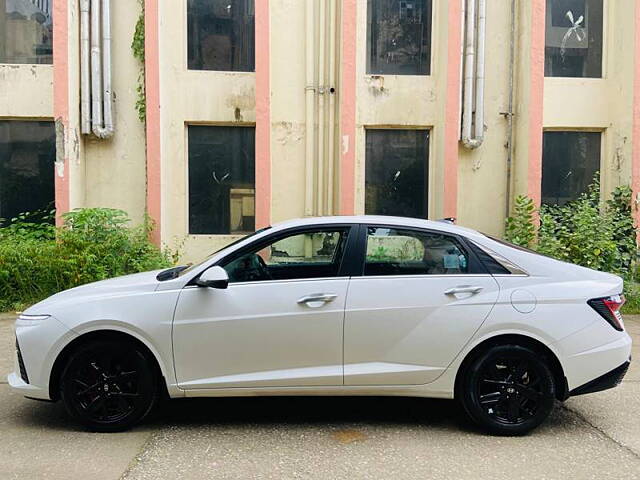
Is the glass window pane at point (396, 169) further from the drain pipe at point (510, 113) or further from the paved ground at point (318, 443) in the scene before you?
the paved ground at point (318, 443)

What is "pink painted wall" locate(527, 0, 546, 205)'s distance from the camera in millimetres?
10711

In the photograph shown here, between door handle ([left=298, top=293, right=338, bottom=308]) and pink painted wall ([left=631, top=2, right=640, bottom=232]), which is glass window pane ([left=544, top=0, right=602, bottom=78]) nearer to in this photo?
pink painted wall ([left=631, top=2, right=640, bottom=232])

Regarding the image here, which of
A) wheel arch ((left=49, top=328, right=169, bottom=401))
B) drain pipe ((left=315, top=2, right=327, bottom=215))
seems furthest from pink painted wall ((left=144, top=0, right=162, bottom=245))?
wheel arch ((left=49, top=328, right=169, bottom=401))

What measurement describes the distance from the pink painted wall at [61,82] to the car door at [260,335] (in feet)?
21.2

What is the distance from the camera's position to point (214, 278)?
14.8 feet

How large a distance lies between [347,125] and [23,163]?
5.79 m

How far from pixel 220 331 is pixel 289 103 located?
7257mm

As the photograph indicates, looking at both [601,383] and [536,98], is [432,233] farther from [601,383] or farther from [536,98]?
[536,98]

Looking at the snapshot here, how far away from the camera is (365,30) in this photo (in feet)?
36.6

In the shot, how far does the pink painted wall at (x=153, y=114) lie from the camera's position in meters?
10.2

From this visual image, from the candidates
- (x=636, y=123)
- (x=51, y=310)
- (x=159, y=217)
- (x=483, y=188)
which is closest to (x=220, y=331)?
(x=51, y=310)

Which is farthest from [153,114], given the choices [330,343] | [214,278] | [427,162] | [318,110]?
[330,343]

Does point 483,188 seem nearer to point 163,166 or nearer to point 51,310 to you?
point 163,166

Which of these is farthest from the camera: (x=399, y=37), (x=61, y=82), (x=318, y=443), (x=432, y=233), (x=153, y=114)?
(x=399, y=37)
